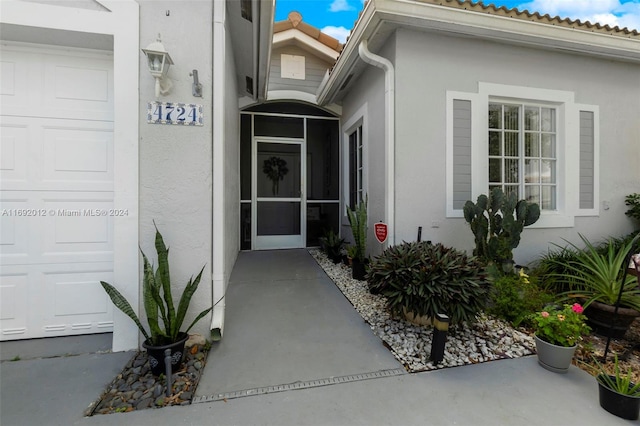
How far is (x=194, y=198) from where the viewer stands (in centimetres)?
249

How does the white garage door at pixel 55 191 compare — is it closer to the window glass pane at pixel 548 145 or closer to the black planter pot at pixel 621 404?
the black planter pot at pixel 621 404

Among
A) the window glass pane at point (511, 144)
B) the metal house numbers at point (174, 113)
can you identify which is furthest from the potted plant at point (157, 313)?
the window glass pane at point (511, 144)

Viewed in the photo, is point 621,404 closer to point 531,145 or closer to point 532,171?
point 532,171

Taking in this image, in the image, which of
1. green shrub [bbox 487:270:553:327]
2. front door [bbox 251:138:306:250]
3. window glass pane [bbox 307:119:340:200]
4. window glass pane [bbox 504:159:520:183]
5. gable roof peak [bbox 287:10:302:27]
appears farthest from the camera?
window glass pane [bbox 307:119:340:200]

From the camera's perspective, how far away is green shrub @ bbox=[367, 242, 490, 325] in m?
2.43

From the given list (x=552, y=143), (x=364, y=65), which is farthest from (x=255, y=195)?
(x=552, y=143)

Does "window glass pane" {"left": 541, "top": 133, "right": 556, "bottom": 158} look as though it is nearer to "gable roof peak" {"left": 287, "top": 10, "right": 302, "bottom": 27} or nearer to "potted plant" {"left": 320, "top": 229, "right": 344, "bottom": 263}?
"potted plant" {"left": 320, "top": 229, "right": 344, "bottom": 263}

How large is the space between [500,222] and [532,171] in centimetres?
180

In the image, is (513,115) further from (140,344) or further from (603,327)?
(140,344)

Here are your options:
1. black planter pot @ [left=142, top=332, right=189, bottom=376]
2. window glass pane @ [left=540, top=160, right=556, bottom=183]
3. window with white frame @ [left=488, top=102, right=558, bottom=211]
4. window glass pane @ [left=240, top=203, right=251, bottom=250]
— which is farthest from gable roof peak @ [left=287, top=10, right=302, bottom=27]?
black planter pot @ [left=142, top=332, right=189, bottom=376]

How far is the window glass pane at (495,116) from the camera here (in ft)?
13.7

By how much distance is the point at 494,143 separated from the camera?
4.19 m

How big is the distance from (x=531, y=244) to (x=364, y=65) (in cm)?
401

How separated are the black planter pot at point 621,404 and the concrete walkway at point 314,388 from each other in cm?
5
